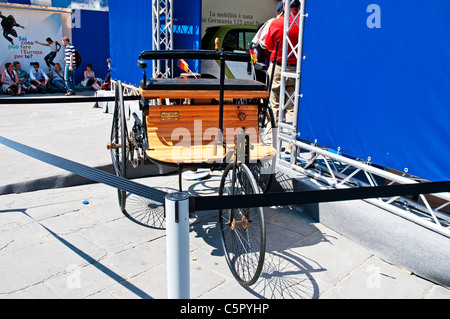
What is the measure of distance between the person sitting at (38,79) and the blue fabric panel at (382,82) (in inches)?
477

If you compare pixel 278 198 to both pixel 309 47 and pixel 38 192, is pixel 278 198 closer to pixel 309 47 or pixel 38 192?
pixel 309 47

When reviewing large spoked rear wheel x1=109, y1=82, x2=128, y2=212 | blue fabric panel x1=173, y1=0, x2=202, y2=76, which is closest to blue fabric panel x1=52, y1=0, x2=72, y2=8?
blue fabric panel x1=173, y1=0, x2=202, y2=76

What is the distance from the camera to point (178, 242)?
1.95 m

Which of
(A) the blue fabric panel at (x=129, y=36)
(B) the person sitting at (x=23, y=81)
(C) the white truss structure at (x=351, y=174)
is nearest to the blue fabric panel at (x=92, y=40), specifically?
(B) the person sitting at (x=23, y=81)

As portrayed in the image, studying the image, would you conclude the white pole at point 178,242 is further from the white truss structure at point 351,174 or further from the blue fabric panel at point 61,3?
the blue fabric panel at point 61,3

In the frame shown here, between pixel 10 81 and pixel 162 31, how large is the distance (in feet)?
24.2

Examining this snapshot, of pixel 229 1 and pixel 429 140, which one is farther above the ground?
pixel 229 1

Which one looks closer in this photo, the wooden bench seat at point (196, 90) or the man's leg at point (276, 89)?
the wooden bench seat at point (196, 90)

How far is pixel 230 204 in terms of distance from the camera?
6.64 ft

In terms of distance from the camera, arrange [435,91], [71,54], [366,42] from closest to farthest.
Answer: [435,91]
[366,42]
[71,54]

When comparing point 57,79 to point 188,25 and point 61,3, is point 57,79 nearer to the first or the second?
point 61,3

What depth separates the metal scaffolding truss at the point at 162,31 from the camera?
28.2 feet

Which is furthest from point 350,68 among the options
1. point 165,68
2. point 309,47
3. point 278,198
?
point 165,68
